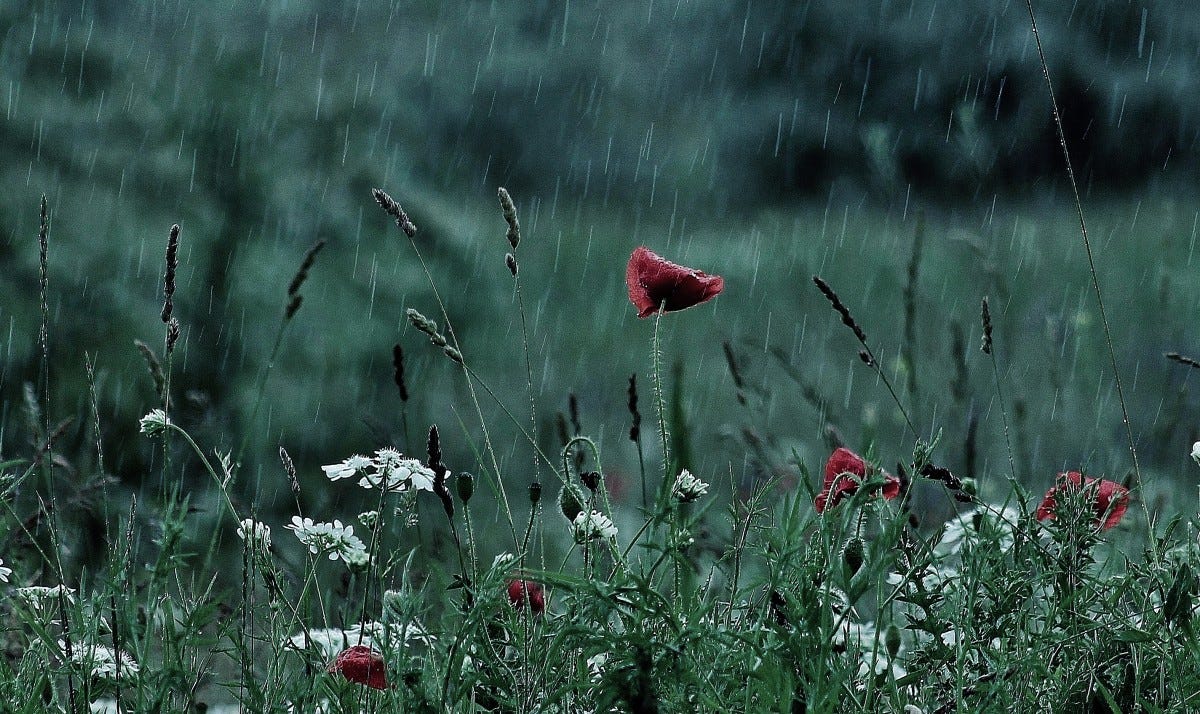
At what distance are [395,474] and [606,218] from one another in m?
9.70

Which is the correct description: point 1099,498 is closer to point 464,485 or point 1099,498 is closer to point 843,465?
point 843,465

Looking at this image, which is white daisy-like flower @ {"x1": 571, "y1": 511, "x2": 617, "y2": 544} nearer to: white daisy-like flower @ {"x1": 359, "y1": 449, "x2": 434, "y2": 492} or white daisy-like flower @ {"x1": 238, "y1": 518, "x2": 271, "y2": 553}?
white daisy-like flower @ {"x1": 359, "y1": 449, "x2": 434, "y2": 492}

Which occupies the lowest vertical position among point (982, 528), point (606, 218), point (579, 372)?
point (606, 218)

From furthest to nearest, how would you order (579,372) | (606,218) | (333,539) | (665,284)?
(606,218) < (579,372) < (665,284) < (333,539)

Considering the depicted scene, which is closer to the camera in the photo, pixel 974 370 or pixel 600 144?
pixel 974 370

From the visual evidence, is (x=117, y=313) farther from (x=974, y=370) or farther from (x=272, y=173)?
(x=974, y=370)

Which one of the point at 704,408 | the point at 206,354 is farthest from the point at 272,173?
the point at 704,408

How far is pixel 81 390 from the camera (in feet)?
11.2

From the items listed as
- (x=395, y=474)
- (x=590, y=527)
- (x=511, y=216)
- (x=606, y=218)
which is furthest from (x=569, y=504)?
(x=606, y=218)

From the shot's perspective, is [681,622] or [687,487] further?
[687,487]

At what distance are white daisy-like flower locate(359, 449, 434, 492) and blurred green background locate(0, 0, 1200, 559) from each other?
0.07m

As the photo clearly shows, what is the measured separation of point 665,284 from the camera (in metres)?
1.41

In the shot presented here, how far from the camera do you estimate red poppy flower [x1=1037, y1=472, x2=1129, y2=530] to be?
117 centimetres

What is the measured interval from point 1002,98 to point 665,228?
10.4ft
